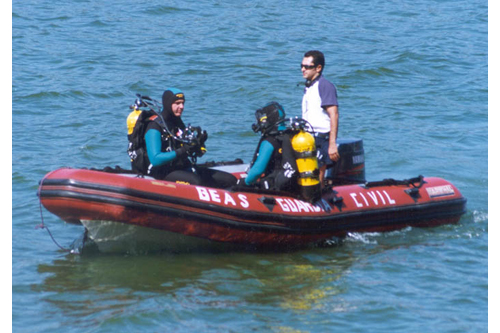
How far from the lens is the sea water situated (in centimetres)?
638

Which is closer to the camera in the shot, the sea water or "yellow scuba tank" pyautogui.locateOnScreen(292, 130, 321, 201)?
the sea water

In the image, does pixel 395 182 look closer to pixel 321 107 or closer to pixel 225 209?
pixel 321 107

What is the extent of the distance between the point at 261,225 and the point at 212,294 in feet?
3.60

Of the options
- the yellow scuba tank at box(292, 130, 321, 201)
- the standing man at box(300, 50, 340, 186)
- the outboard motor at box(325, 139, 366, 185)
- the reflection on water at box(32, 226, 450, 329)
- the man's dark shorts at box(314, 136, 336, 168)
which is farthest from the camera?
the outboard motor at box(325, 139, 366, 185)

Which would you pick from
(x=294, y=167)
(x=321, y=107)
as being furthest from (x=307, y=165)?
(x=321, y=107)

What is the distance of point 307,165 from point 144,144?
1588mm

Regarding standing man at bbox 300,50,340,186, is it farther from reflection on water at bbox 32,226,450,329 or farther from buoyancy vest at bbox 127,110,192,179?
buoyancy vest at bbox 127,110,192,179

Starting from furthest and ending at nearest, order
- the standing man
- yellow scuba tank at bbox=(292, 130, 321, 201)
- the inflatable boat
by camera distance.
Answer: the standing man
yellow scuba tank at bbox=(292, 130, 321, 201)
the inflatable boat

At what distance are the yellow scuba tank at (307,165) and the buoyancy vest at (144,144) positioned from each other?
112 centimetres

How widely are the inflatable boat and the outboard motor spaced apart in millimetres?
11

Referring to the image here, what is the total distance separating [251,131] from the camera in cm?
1234

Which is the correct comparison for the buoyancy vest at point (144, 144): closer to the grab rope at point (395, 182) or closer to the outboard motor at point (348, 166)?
the outboard motor at point (348, 166)

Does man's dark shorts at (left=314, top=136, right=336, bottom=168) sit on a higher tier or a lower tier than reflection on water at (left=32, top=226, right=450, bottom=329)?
higher

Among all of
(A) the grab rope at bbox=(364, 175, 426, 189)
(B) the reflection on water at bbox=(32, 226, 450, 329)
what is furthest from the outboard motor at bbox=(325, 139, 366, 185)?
(B) the reflection on water at bbox=(32, 226, 450, 329)
